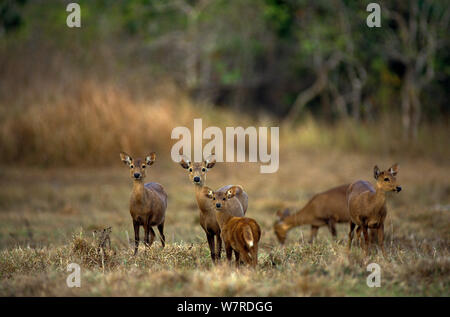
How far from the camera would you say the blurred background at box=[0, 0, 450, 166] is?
55.9 ft

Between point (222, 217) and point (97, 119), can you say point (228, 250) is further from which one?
point (97, 119)

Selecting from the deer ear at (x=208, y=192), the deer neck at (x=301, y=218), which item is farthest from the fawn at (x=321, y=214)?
the deer ear at (x=208, y=192)

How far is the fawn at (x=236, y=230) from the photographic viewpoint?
20.5ft

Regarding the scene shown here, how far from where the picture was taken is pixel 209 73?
27.3 m

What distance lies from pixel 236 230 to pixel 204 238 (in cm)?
216

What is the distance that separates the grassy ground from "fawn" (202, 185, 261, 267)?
0.71 feet

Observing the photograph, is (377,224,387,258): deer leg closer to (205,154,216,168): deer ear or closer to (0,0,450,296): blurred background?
(0,0,450,296): blurred background

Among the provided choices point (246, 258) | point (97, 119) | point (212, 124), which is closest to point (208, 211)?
point (246, 258)

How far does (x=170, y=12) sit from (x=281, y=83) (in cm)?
620

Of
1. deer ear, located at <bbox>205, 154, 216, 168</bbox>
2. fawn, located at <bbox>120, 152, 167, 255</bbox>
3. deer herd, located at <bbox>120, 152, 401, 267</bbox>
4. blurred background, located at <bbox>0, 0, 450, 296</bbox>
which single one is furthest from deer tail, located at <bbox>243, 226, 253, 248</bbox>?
fawn, located at <bbox>120, 152, 167, 255</bbox>

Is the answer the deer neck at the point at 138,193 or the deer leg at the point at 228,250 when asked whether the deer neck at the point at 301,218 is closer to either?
the deer neck at the point at 138,193

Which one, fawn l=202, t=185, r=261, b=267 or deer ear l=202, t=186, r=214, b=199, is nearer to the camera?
fawn l=202, t=185, r=261, b=267

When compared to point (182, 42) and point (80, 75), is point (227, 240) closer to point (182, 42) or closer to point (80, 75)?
point (80, 75)

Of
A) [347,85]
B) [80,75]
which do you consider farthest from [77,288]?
[347,85]
